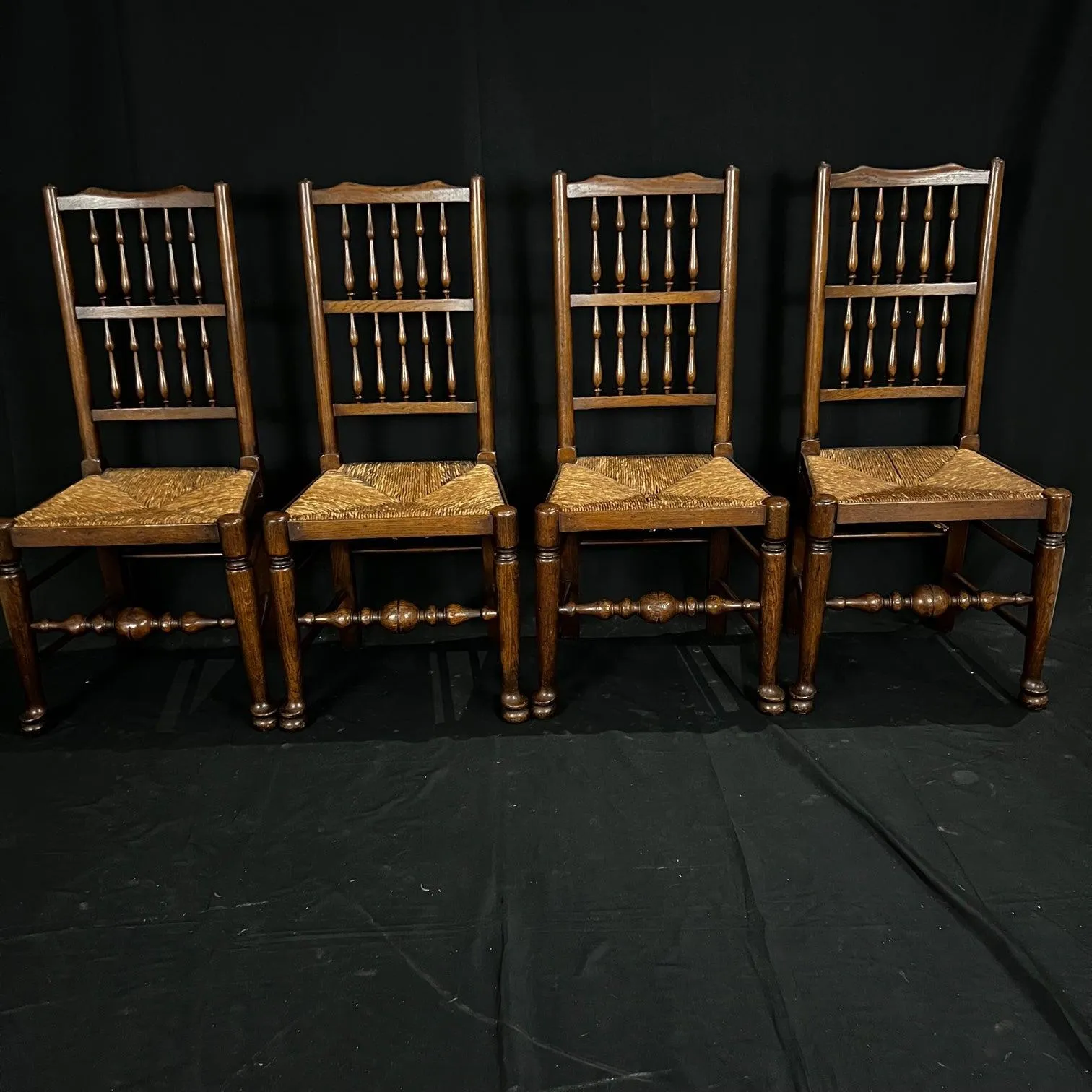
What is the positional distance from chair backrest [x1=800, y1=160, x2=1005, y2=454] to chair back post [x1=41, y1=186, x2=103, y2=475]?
1690 millimetres

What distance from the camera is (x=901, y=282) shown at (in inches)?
92.1

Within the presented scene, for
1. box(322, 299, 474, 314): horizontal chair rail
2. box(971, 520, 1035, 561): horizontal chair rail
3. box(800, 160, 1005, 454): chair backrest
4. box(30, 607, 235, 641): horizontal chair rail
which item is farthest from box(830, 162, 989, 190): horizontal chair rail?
box(30, 607, 235, 641): horizontal chair rail

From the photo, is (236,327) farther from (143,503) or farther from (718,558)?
(718,558)

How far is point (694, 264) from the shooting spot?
7.47 ft

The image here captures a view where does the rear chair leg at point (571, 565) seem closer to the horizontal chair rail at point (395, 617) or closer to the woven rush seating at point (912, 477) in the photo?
the horizontal chair rail at point (395, 617)

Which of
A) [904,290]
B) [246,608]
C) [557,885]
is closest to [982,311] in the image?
[904,290]

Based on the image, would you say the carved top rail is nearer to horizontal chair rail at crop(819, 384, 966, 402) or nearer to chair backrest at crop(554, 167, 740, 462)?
chair backrest at crop(554, 167, 740, 462)

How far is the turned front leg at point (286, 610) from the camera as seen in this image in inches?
77.2

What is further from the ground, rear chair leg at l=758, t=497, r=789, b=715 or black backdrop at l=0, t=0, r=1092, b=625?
black backdrop at l=0, t=0, r=1092, b=625

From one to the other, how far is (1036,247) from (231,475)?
6.78 feet

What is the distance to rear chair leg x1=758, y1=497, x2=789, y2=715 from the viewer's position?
200cm

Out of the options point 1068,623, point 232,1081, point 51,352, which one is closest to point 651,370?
point 1068,623

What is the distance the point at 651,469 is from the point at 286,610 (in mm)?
886

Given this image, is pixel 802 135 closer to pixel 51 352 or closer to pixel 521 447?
pixel 521 447
